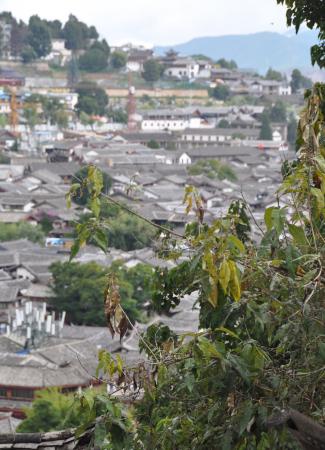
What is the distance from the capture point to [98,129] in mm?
48719

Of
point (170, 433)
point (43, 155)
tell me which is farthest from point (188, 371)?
point (43, 155)

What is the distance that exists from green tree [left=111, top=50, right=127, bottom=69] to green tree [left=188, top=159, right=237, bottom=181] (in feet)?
78.0

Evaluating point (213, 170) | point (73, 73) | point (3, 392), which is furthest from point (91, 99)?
point (3, 392)

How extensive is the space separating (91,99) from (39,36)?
1170cm

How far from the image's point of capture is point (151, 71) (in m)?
58.6

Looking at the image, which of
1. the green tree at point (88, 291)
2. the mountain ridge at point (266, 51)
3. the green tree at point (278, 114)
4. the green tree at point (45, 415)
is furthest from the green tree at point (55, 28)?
the mountain ridge at point (266, 51)

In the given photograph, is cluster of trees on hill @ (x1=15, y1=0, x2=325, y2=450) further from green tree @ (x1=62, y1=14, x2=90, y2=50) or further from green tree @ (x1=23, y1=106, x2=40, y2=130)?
green tree @ (x1=62, y1=14, x2=90, y2=50)

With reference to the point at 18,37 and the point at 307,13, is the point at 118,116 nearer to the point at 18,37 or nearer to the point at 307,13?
the point at 18,37

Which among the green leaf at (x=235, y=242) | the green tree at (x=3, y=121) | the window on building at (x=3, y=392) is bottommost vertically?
the green tree at (x=3, y=121)

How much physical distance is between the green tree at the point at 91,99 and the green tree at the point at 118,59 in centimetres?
745

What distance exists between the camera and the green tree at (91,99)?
162 feet

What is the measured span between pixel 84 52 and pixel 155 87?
15.0 ft

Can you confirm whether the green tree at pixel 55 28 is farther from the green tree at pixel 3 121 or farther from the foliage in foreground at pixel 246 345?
the foliage in foreground at pixel 246 345

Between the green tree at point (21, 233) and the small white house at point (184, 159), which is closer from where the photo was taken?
the green tree at point (21, 233)
